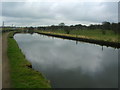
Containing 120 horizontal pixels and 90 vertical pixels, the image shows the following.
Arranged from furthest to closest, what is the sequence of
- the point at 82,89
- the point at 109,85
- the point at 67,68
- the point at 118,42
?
the point at 118,42 < the point at 67,68 < the point at 109,85 < the point at 82,89

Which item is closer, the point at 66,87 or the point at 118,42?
the point at 66,87

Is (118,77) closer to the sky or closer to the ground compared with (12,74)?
closer to the ground

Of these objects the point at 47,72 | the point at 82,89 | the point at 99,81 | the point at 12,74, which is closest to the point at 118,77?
the point at 99,81

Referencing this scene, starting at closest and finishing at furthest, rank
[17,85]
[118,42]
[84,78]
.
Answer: [17,85] < [84,78] < [118,42]

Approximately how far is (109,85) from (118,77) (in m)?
3.35

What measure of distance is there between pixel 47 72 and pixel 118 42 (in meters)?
31.0

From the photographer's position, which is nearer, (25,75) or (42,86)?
(42,86)

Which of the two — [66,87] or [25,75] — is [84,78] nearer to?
[66,87]

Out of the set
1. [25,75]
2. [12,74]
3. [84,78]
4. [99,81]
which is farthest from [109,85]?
[12,74]

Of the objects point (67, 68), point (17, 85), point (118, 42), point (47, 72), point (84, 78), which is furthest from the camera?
point (118, 42)

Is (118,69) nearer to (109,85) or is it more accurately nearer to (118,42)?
(109,85)

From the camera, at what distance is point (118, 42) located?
45750 millimetres

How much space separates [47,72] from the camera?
1988cm

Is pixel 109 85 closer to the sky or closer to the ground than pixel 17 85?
closer to the ground
